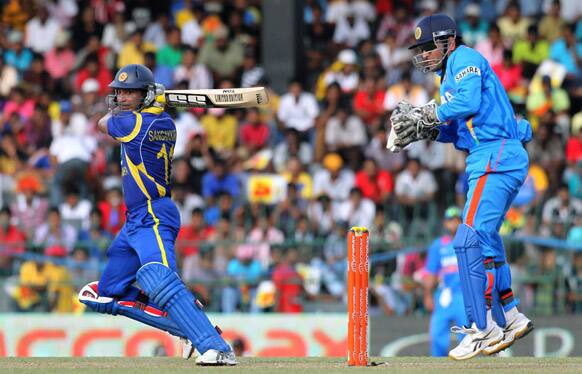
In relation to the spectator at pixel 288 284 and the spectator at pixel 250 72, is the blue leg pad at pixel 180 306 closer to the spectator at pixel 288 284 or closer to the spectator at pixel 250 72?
the spectator at pixel 288 284

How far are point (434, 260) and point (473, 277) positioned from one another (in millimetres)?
5924

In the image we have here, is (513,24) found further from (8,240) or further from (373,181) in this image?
(8,240)

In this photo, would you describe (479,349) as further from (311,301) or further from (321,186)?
(321,186)

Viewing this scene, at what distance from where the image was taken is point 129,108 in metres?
9.21

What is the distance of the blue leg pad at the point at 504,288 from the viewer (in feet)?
28.9

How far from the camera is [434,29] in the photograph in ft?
29.2

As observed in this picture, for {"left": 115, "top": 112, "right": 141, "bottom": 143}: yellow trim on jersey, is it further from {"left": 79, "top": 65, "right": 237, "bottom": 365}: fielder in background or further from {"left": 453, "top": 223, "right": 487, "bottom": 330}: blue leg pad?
{"left": 453, "top": 223, "right": 487, "bottom": 330}: blue leg pad

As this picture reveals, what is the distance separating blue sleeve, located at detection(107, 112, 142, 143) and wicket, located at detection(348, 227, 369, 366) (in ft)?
5.43

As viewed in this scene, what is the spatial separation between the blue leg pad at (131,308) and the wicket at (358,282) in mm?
1289

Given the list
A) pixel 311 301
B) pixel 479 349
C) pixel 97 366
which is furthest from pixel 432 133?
pixel 311 301

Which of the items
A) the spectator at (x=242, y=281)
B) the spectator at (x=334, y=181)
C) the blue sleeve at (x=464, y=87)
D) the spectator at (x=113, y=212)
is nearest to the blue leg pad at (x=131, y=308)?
the blue sleeve at (x=464, y=87)

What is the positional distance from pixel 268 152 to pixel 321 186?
3.24ft

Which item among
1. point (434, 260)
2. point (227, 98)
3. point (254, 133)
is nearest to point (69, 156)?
point (254, 133)

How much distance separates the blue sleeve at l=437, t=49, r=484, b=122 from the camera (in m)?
8.50
